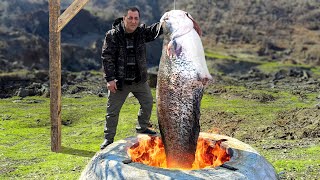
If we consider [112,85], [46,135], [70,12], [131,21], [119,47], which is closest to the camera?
[131,21]

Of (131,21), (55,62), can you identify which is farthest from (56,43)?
(131,21)

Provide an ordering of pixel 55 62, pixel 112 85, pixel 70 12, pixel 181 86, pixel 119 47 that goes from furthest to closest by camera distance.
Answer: pixel 55 62 < pixel 70 12 < pixel 112 85 < pixel 119 47 < pixel 181 86

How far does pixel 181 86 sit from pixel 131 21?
1899 mm

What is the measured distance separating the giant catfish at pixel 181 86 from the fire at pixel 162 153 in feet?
1.28

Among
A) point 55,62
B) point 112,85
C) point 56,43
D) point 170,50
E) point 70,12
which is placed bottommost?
point 112,85

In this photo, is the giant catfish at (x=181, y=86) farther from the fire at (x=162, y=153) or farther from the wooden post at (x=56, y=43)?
A: the wooden post at (x=56, y=43)

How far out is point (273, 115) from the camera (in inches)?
703

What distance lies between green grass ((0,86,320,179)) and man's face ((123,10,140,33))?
4168 millimetres

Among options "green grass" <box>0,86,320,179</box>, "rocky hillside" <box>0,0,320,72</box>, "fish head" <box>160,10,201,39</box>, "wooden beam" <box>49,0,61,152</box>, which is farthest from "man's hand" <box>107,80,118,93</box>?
"rocky hillside" <box>0,0,320,72</box>

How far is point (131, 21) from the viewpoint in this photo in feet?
21.1

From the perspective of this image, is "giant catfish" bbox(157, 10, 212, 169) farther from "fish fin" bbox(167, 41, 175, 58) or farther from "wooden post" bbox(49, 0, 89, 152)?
"wooden post" bbox(49, 0, 89, 152)

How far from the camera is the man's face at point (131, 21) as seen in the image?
21.0ft

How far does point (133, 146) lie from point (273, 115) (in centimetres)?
1332

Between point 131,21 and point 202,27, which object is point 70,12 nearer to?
point 131,21
